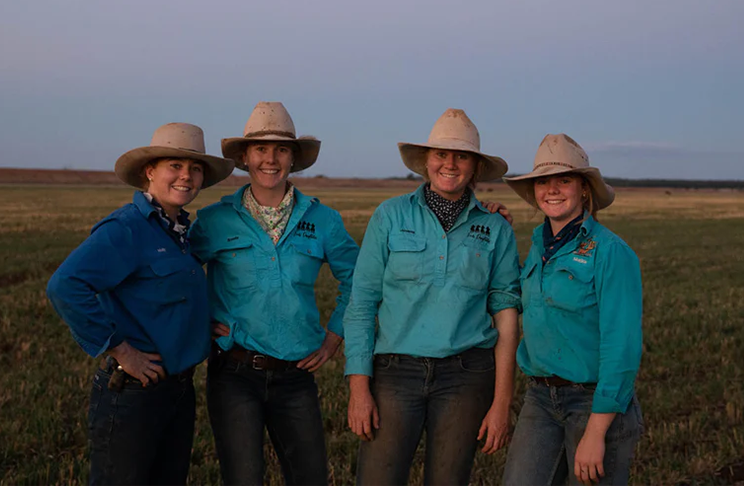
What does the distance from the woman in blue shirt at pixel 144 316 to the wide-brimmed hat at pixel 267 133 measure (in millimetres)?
324

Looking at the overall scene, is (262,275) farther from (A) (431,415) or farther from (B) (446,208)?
(A) (431,415)

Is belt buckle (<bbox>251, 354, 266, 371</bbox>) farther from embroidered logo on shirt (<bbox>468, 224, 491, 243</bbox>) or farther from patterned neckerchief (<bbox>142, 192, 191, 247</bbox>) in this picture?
embroidered logo on shirt (<bbox>468, 224, 491, 243</bbox>)

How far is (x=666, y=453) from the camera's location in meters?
5.77

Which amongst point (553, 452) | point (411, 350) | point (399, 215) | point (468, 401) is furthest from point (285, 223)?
point (553, 452)

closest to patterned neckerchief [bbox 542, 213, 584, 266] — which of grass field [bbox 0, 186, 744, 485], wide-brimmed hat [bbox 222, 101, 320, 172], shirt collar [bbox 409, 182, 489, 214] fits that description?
shirt collar [bbox 409, 182, 489, 214]

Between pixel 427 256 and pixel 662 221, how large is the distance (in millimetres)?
40667

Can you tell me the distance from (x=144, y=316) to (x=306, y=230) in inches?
40.9

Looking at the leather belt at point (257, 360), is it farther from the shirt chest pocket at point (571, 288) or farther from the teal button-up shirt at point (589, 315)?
the shirt chest pocket at point (571, 288)

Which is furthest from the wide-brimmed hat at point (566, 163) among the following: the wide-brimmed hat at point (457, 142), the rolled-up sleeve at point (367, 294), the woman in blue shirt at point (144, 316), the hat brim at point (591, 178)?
the woman in blue shirt at point (144, 316)

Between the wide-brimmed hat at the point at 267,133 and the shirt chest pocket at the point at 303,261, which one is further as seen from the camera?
the wide-brimmed hat at the point at 267,133

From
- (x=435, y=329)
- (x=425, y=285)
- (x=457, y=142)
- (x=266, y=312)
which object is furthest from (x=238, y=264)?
(x=457, y=142)

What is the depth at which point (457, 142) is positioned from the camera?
377cm

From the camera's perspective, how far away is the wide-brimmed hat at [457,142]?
3.76 metres

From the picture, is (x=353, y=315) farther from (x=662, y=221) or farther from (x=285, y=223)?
(x=662, y=221)
